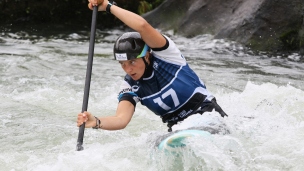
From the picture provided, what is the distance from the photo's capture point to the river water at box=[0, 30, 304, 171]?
5000mm

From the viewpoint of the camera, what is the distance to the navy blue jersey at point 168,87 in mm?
4891

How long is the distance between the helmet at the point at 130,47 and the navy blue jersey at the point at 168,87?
133 millimetres

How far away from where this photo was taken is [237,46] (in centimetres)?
1202

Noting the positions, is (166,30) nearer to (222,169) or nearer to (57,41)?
(57,41)

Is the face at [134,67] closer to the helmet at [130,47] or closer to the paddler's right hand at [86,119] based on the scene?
the helmet at [130,47]

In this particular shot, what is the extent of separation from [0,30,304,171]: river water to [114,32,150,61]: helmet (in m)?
0.78

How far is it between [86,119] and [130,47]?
0.73 m

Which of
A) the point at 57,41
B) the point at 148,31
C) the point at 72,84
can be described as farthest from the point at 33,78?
the point at 148,31

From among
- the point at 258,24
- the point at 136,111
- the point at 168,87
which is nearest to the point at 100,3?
the point at 168,87

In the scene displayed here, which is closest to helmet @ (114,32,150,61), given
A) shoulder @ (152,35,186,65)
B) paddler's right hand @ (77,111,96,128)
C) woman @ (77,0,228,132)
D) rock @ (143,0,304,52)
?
woman @ (77,0,228,132)

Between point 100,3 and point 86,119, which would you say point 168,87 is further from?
point 100,3

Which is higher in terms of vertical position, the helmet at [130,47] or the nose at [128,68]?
the helmet at [130,47]

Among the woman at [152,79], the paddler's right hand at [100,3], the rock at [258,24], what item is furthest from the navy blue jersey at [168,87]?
the rock at [258,24]

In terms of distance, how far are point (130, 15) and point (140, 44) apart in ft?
0.89
